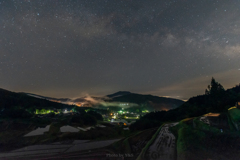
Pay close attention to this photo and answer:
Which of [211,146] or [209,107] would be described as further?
[209,107]

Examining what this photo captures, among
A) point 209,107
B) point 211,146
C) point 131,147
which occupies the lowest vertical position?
point 131,147

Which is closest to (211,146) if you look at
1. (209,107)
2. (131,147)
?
(131,147)

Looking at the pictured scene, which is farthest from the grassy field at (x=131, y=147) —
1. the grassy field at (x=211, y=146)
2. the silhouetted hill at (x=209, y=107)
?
the silhouetted hill at (x=209, y=107)

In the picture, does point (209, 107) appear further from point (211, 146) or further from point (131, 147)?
point (211, 146)

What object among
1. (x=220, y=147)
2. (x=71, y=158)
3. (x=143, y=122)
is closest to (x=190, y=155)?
(x=220, y=147)

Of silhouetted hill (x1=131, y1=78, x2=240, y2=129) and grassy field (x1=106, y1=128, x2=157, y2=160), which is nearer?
grassy field (x1=106, y1=128, x2=157, y2=160)

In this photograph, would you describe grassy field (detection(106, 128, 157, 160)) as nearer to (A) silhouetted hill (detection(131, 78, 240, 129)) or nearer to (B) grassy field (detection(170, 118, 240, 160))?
(B) grassy field (detection(170, 118, 240, 160))

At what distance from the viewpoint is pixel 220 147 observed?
8.40 m

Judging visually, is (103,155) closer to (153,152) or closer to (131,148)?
(131,148)

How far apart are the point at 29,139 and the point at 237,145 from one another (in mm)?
29468

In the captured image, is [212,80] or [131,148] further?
[212,80]

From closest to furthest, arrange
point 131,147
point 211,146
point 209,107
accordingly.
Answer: point 211,146 → point 131,147 → point 209,107

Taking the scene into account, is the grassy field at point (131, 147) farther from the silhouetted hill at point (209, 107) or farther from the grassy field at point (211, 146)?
the silhouetted hill at point (209, 107)

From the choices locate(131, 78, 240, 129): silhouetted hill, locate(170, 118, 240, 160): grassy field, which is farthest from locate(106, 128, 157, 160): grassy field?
locate(131, 78, 240, 129): silhouetted hill
